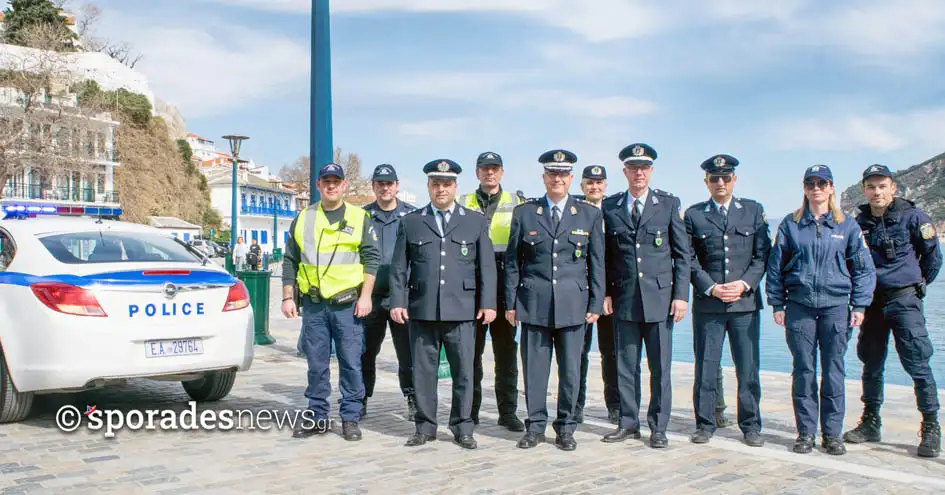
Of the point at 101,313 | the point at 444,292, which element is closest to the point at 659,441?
the point at 444,292

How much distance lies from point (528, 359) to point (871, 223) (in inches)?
104

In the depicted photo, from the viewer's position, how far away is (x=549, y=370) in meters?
6.21

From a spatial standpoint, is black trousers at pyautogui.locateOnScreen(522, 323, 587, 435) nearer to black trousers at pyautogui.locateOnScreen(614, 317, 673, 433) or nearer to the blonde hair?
black trousers at pyautogui.locateOnScreen(614, 317, 673, 433)

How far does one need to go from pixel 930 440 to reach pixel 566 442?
2432 millimetres

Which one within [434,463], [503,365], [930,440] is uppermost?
[503,365]

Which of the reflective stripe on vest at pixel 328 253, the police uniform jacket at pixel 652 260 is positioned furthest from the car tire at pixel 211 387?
the police uniform jacket at pixel 652 260

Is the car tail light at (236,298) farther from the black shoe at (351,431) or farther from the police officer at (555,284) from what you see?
the police officer at (555,284)

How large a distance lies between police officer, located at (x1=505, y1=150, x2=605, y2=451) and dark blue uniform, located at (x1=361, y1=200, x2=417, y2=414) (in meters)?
1.19

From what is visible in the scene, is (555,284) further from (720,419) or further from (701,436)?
(720,419)

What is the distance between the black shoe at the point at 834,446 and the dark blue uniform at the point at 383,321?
10.4ft

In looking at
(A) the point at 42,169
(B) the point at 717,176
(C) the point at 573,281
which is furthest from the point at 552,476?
(A) the point at 42,169

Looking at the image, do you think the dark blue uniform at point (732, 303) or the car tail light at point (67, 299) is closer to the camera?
the car tail light at point (67, 299)

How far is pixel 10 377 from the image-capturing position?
6.20 m

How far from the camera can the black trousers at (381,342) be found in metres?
7.02
